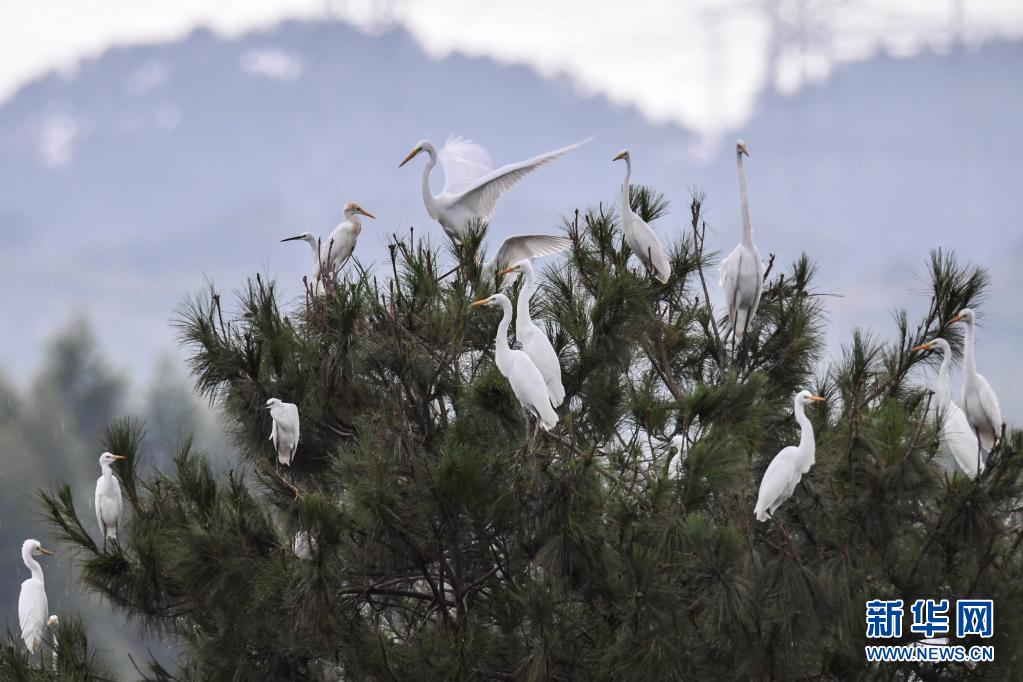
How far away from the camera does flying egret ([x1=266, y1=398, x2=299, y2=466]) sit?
4.46 metres

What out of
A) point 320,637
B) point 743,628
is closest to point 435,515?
point 320,637

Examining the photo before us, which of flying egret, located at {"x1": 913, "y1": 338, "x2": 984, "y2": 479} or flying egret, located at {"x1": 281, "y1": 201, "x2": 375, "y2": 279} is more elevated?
flying egret, located at {"x1": 281, "y1": 201, "x2": 375, "y2": 279}

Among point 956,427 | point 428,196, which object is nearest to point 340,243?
point 428,196

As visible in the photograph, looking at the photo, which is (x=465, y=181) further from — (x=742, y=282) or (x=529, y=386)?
(x=529, y=386)

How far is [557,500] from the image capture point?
3562 millimetres

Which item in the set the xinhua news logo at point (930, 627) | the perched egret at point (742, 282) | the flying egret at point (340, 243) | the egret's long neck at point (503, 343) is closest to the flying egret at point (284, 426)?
the egret's long neck at point (503, 343)

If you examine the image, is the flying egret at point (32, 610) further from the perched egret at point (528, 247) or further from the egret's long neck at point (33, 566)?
the perched egret at point (528, 247)

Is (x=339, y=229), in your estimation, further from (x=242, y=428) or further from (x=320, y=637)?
(x=320, y=637)

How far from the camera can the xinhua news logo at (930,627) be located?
3.94m

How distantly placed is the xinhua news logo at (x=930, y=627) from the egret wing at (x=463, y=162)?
3105mm

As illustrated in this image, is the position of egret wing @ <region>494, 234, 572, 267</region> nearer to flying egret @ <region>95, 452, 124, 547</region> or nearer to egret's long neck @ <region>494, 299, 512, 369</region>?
egret's long neck @ <region>494, 299, 512, 369</region>

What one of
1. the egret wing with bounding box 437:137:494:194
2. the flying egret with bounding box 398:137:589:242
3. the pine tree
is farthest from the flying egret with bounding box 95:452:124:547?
the egret wing with bounding box 437:137:494:194

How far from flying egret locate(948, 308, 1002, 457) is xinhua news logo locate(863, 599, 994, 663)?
2.60ft

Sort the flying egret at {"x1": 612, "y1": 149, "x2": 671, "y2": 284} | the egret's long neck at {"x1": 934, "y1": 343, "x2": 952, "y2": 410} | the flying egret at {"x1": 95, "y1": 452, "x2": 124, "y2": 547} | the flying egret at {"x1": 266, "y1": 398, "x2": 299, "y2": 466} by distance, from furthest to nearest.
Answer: the flying egret at {"x1": 95, "y1": 452, "x2": 124, "y2": 547}, the flying egret at {"x1": 612, "y1": 149, "x2": 671, "y2": 284}, the egret's long neck at {"x1": 934, "y1": 343, "x2": 952, "y2": 410}, the flying egret at {"x1": 266, "y1": 398, "x2": 299, "y2": 466}
